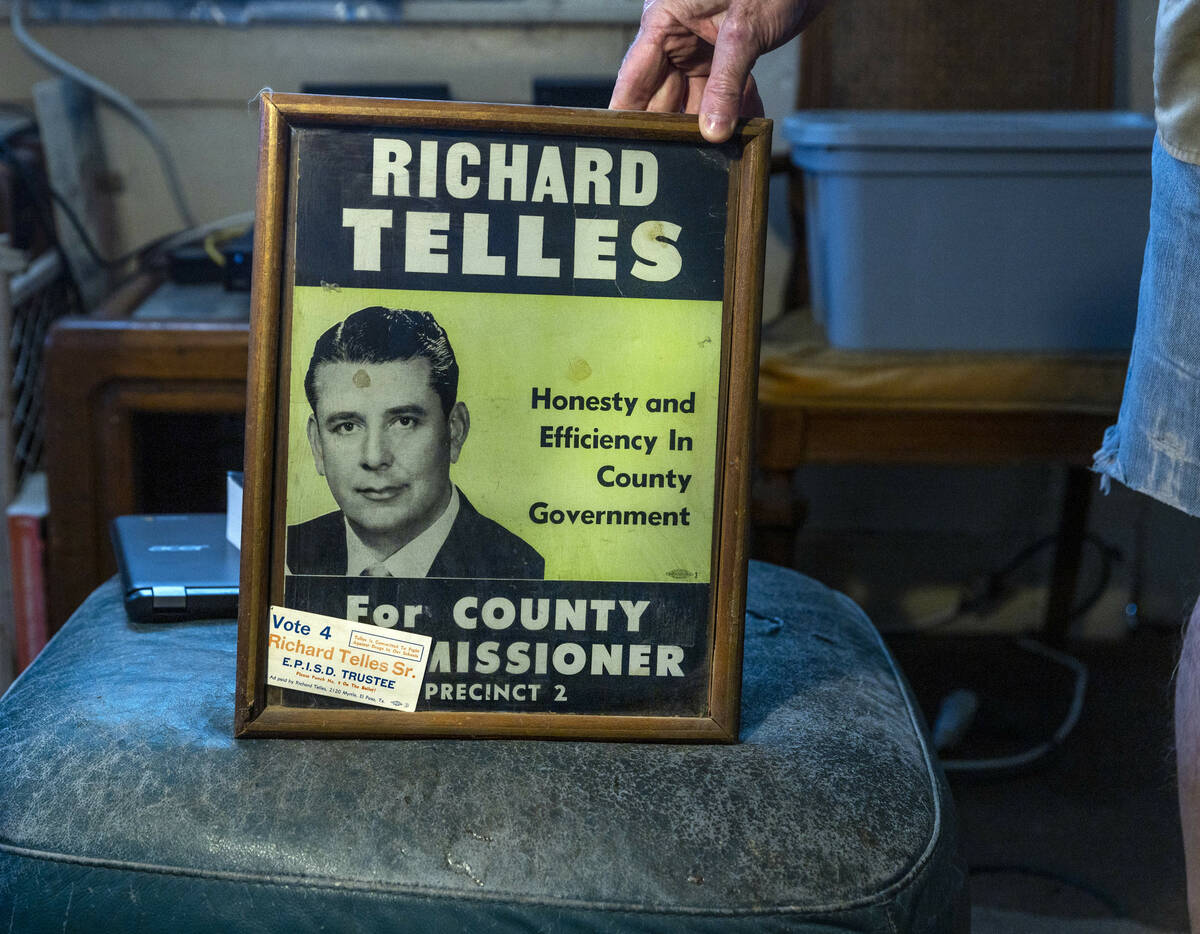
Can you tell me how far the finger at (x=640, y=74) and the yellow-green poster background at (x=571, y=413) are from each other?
199 millimetres

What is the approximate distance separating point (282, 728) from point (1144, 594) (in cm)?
170

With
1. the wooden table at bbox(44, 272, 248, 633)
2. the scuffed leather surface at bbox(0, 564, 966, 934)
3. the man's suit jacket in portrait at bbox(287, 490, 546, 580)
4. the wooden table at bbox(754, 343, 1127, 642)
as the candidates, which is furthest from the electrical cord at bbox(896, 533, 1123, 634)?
the man's suit jacket in portrait at bbox(287, 490, 546, 580)

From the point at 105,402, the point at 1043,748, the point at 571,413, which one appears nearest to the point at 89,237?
the point at 105,402

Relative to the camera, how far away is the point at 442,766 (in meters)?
0.63

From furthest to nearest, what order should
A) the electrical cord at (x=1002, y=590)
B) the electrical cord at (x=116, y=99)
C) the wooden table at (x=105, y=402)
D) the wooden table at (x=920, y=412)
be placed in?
the electrical cord at (x=1002, y=590)
the electrical cord at (x=116, y=99)
the wooden table at (x=920, y=412)
the wooden table at (x=105, y=402)

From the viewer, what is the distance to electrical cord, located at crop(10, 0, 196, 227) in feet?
5.37

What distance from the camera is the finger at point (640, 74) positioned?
764 mm

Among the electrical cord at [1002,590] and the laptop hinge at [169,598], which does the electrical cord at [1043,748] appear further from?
the laptop hinge at [169,598]

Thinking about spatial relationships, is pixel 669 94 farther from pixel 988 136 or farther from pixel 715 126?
pixel 988 136

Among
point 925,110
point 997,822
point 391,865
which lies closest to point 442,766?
point 391,865

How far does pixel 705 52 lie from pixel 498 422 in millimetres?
317

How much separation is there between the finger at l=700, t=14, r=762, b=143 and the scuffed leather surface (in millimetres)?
341

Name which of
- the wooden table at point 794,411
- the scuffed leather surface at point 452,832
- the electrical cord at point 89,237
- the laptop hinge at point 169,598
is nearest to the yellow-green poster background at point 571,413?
the scuffed leather surface at point 452,832

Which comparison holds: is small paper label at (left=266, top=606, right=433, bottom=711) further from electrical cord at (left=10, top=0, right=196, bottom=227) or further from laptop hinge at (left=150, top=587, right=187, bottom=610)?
electrical cord at (left=10, top=0, right=196, bottom=227)
